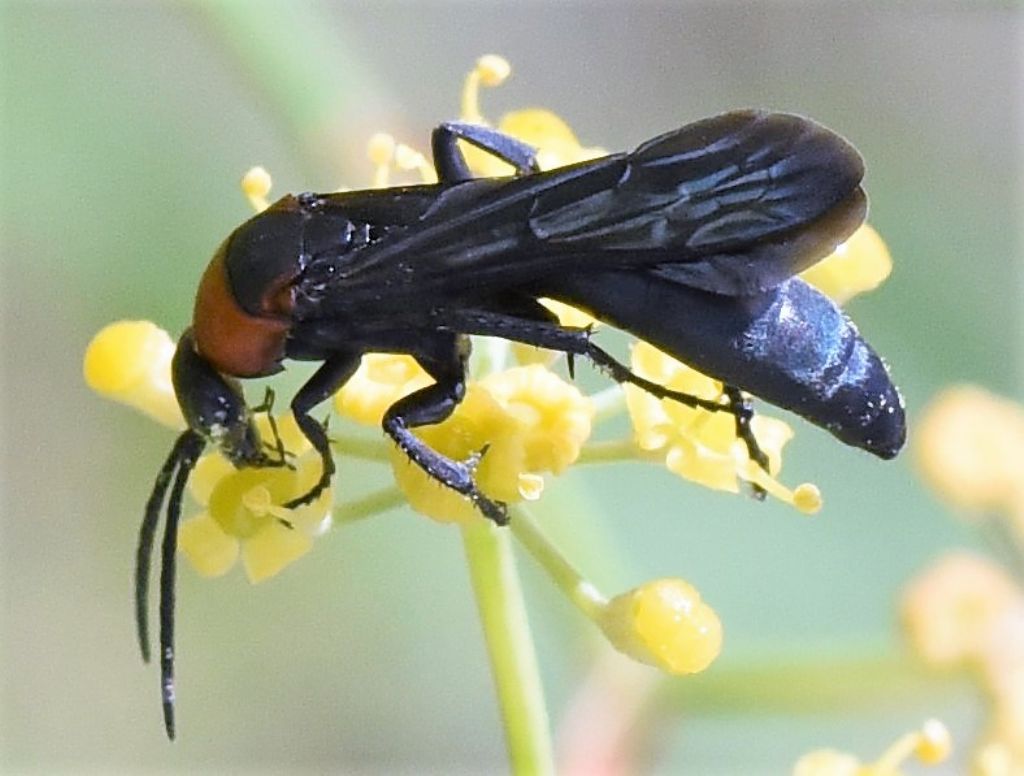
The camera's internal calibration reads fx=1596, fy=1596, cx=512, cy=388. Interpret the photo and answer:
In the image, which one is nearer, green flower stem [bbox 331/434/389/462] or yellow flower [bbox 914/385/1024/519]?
green flower stem [bbox 331/434/389/462]

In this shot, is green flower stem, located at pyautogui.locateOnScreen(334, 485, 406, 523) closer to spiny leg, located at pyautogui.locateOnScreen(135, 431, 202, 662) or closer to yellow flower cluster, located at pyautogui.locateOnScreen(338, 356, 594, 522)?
yellow flower cluster, located at pyautogui.locateOnScreen(338, 356, 594, 522)

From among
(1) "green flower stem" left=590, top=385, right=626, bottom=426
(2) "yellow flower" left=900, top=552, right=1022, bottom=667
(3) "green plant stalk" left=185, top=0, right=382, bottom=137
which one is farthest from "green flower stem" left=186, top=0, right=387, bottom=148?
(2) "yellow flower" left=900, top=552, right=1022, bottom=667

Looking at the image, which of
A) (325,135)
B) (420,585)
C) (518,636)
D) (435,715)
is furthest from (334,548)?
(518,636)

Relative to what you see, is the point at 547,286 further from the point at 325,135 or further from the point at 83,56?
the point at 83,56

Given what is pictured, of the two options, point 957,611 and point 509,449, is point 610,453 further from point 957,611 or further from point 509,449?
point 957,611

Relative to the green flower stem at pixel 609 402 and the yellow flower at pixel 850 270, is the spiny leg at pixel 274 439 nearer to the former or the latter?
the green flower stem at pixel 609 402
